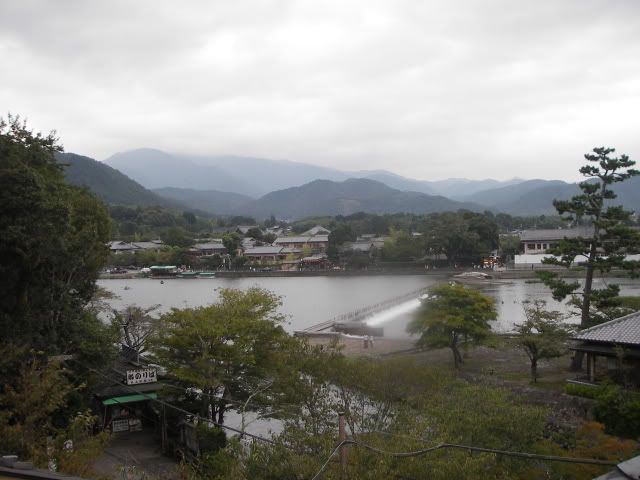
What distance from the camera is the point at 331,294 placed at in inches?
2057

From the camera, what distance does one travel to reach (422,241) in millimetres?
69562

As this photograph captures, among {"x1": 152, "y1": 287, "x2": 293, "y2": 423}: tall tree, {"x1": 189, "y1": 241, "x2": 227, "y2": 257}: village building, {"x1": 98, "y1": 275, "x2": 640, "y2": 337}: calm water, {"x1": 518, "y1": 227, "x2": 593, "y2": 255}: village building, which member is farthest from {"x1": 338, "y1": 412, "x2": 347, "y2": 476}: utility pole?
{"x1": 189, "y1": 241, "x2": 227, "y2": 257}: village building

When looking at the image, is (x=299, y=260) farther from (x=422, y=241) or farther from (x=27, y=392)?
(x=27, y=392)

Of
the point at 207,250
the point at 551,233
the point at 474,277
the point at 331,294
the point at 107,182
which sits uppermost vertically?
the point at 107,182

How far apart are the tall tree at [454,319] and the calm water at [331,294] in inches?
304

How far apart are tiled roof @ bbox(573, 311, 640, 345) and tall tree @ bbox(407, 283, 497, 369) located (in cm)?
504

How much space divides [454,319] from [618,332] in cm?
594

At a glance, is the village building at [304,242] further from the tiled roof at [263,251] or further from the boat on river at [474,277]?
the boat on river at [474,277]

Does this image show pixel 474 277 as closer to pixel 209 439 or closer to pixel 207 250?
pixel 207 250

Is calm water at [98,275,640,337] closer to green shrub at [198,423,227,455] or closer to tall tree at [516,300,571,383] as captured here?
tall tree at [516,300,571,383]

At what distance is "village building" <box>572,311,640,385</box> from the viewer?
13359 millimetres

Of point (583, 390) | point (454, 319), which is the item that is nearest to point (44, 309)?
point (454, 319)

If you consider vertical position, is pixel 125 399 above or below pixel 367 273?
above

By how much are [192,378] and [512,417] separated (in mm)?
7101
